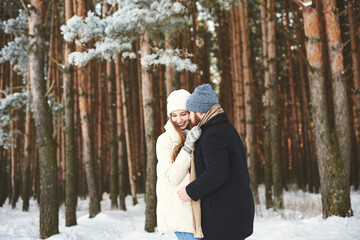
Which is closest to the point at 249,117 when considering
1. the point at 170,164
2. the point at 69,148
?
the point at 69,148

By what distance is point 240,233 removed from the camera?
2.36m

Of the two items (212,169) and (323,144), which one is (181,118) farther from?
(323,144)

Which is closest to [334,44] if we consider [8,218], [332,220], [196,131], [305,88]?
[332,220]

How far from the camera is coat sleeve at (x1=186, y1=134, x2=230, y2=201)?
2287mm

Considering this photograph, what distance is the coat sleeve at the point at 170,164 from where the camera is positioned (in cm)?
247

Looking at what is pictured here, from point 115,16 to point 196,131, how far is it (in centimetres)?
560

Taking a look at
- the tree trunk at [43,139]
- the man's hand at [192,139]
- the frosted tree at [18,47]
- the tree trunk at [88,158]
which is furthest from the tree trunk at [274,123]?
the frosted tree at [18,47]

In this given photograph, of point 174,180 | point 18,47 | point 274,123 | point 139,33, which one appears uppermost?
point 18,47

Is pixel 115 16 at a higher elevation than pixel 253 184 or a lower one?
higher

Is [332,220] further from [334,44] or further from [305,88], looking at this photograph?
[305,88]

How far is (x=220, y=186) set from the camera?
237 cm

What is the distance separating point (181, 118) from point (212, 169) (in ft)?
2.07

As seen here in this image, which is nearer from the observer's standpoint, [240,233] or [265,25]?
Result: [240,233]

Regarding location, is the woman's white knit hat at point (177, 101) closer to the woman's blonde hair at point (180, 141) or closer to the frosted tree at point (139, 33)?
the woman's blonde hair at point (180, 141)
